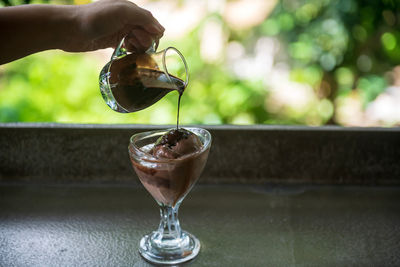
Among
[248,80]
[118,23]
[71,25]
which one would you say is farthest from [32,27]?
[248,80]

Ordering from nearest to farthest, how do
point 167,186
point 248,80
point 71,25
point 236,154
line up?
point 167,186, point 71,25, point 236,154, point 248,80

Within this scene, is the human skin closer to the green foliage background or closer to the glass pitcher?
the glass pitcher

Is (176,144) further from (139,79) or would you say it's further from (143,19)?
(143,19)

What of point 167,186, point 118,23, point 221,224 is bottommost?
point 221,224

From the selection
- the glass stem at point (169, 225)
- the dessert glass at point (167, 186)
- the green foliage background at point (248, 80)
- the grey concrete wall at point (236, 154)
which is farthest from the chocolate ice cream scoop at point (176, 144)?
the green foliage background at point (248, 80)

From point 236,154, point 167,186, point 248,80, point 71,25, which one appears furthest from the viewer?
point 248,80

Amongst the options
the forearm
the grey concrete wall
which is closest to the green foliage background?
the grey concrete wall
